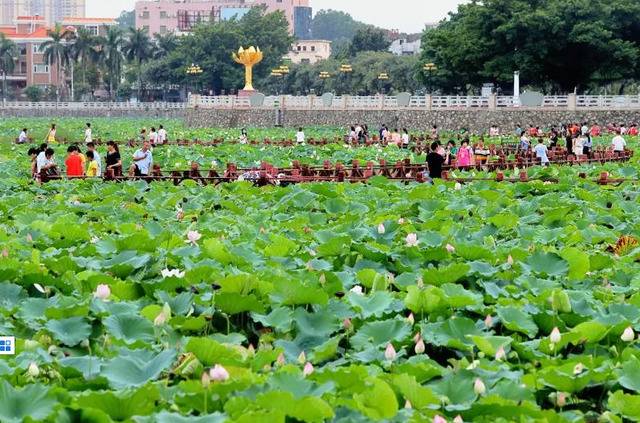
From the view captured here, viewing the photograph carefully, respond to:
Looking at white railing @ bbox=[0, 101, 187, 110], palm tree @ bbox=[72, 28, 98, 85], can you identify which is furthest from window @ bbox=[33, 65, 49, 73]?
white railing @ bbox=[0, 101, 187, 110]

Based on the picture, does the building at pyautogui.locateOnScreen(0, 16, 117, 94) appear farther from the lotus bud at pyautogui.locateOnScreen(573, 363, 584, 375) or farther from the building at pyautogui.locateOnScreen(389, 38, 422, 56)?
the lotus bud at pyautogui.locateOnScreen(573, 363, 584, 375)

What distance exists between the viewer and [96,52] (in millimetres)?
77250

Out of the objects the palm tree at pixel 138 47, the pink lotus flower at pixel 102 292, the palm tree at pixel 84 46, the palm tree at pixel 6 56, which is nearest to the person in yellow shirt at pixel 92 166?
the pink lotus flower at pixel 102 292

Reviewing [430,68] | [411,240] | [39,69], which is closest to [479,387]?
[411,240]

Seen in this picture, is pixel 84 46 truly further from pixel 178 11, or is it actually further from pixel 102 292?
pixel 102 292

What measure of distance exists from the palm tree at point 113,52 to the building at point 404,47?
29.8 metres

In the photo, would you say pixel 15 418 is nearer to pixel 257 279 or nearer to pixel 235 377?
pixel 235 377

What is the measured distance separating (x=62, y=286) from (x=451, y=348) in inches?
76.1

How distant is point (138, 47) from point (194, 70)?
40.8ft

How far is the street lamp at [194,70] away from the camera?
68.2 m

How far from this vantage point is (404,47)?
10512 centimetres

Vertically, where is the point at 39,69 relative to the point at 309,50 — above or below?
below

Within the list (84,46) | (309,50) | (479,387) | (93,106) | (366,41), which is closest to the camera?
(479,387)

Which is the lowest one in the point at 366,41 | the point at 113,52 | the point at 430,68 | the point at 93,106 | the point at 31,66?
the point at 93,106
